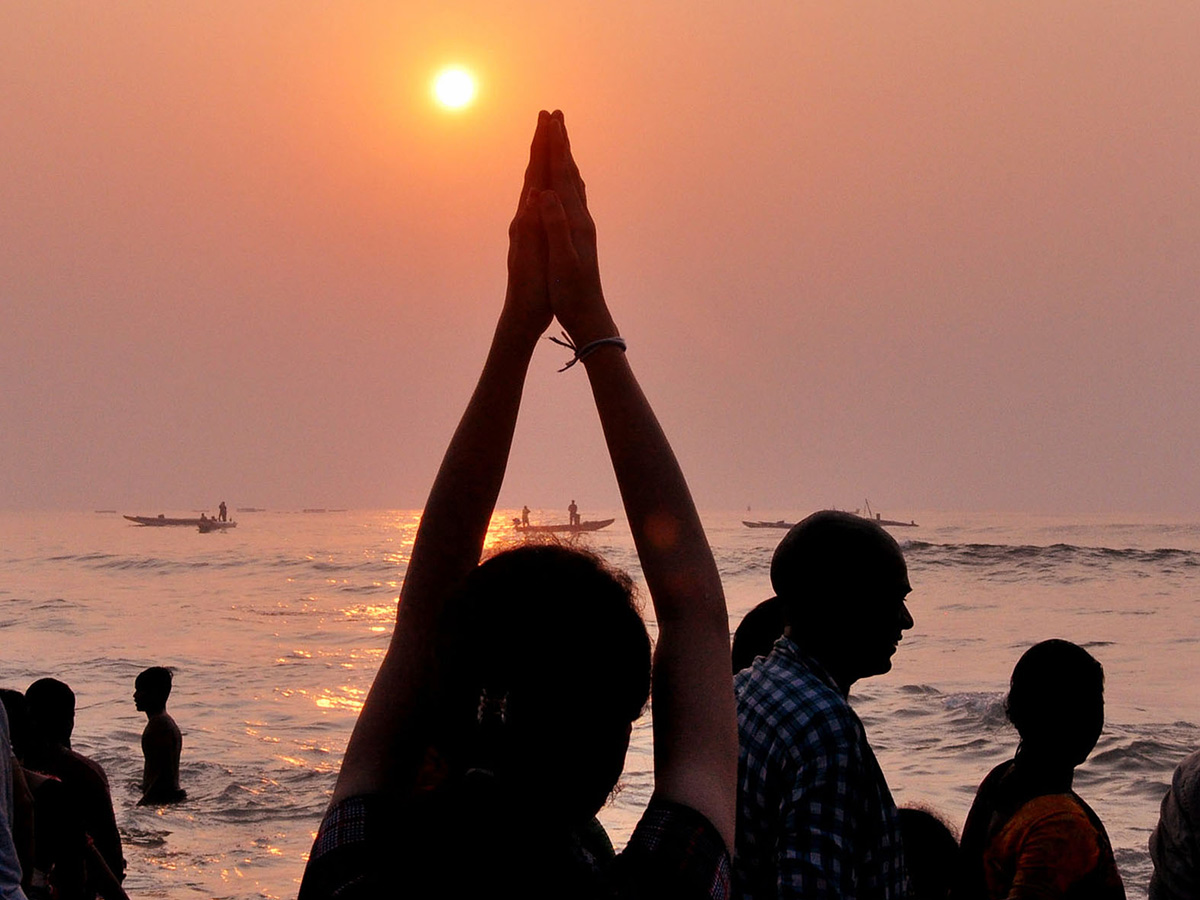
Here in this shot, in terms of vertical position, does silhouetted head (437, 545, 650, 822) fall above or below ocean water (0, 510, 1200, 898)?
above

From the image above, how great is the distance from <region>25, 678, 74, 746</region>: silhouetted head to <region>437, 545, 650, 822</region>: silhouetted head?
5.28 meters

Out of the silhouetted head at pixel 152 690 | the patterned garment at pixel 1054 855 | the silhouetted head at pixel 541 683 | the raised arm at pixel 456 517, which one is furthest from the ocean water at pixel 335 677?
the patterned garment at pixel 1054 855

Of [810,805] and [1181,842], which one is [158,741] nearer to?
[1181,842]

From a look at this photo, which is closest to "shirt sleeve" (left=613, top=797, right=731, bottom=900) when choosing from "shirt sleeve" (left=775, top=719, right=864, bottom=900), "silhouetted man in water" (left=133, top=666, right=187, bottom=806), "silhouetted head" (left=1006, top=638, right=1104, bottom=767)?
"shirt sleeve" (left=775, top=719, right=864, bottom=900)

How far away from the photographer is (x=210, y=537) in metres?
113

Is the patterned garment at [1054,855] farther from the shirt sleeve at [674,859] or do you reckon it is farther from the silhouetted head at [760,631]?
the shirt sleeve at [674,859]

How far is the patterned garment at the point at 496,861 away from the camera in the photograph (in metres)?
1.29

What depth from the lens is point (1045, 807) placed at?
3123 millimetres

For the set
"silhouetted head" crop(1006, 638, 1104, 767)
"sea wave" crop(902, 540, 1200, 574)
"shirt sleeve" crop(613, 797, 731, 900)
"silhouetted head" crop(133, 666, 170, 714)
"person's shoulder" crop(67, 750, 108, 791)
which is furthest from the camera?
"sea wave" crop(902, 540, 1200, 574)

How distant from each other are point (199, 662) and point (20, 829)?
2728 cm

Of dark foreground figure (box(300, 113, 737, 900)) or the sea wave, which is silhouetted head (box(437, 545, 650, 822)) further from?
the sea wave

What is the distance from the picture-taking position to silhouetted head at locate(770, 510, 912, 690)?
2779 millimetres

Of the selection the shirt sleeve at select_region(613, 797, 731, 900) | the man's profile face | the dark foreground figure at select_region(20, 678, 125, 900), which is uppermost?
the man's profile face

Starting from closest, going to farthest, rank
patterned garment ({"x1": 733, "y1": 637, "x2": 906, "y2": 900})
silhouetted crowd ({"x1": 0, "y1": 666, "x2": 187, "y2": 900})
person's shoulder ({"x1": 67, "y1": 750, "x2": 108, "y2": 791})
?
patterned garment ({"x1": 733, "y1": 637, "x2": 906, "y2": 900}) → silhouetted crowd ({"x1": 0, "y1": 666, "x2": 187, "y2": 900}) → person's shoulder ({"x1": 67, "y1": 750, "x2": 108, "y2": 791})
